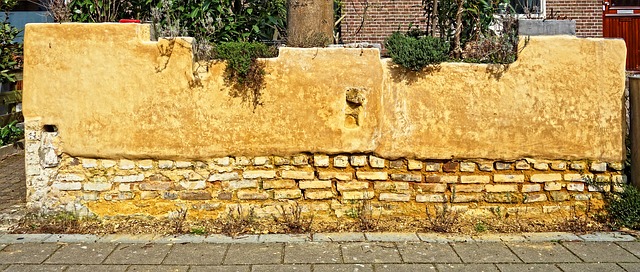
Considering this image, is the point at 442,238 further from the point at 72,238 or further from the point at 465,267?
the point at 72,238

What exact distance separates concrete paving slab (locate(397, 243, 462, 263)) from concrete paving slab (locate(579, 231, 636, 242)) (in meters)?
1.38

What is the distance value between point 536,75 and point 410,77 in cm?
123

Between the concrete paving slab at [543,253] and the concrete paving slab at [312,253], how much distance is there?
5.24 feet

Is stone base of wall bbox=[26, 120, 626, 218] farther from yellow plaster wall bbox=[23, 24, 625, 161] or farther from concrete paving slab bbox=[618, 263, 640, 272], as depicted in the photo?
concrete paving slab bbox=[618, 263, 640, 272]

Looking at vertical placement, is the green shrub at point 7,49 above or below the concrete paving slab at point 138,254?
above

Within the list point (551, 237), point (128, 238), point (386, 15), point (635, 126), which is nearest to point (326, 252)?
point (128, 238)

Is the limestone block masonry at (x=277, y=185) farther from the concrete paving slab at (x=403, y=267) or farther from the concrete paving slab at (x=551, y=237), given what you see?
the concrete paving slab at (x=403, y=267)

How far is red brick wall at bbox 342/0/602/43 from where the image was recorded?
12148 mm

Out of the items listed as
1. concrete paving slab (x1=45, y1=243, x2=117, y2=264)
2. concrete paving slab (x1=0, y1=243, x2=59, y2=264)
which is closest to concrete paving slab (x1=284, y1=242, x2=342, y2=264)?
concrete paving slab (x1=45, y1=243, x2=117, y2=264)

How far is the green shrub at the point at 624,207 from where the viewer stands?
5.88 metres

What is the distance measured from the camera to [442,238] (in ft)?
18.5

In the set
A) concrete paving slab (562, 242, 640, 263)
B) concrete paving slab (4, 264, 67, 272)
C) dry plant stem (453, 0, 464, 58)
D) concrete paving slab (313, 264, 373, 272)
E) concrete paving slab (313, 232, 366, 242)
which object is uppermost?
dry plant stem (453, 0, 464, 58)

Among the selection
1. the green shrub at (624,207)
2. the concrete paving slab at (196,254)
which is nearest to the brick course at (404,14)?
the green shrub at (624,207)

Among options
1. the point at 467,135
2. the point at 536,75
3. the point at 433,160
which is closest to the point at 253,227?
the point at 433,160
